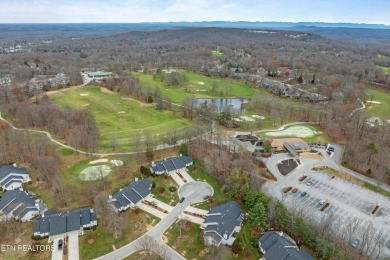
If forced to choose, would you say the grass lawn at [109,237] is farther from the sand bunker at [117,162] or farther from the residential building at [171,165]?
the sand bunker at [117,162]

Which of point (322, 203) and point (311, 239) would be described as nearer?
point (311, 239)

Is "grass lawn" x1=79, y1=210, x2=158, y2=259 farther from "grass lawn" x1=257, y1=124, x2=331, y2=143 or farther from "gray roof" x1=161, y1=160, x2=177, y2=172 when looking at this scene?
"grass lawn" x1=257, y1=124, x2=331, y2=143

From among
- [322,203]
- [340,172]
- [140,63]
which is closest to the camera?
[322,203]

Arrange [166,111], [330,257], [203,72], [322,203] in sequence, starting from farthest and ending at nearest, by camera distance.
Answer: [203,72]
[166,111]
[322,203]
[330,257]

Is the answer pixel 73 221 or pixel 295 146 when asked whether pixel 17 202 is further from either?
pixel 295 146

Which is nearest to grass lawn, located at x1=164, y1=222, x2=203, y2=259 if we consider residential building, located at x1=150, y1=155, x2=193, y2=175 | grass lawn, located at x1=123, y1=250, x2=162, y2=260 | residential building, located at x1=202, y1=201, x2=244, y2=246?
residential building, located at x1=202, y1=201, x2=244, y2=246

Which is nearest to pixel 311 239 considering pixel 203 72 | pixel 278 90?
pixel 278 90

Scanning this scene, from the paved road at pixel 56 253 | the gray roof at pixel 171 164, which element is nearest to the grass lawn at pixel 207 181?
the gray roof at pixel 171 164

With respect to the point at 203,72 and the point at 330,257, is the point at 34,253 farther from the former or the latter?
the point at 203,72
